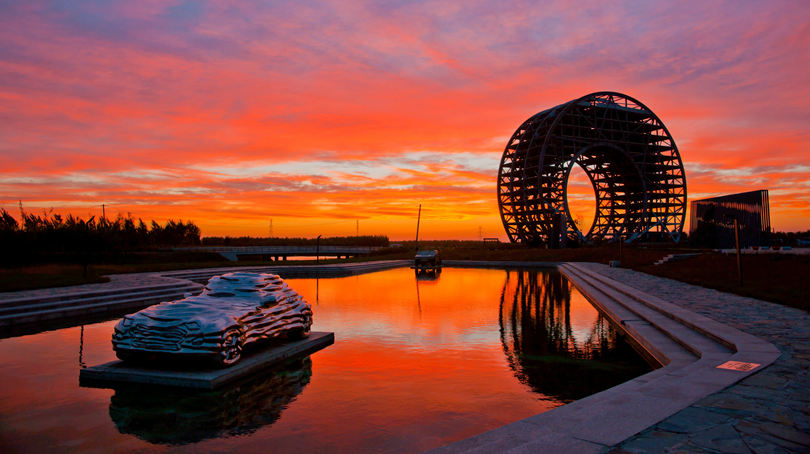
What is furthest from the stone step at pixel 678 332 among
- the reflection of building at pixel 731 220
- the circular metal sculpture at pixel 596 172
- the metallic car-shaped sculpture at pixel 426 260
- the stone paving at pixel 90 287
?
the circular metal sculpture at pixel 596 172

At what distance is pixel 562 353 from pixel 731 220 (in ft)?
128

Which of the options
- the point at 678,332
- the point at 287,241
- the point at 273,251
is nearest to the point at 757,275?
the point at 678,332

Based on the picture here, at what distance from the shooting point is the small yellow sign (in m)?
6.93

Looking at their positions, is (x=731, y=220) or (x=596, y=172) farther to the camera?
(x=596, y=172)

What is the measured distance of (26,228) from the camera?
1348 inches

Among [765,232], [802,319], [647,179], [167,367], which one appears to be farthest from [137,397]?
[647,179]

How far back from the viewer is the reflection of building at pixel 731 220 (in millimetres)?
40469

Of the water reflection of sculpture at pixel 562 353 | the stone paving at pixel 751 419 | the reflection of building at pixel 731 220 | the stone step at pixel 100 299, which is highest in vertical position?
the reflection of building at pixel 731 220

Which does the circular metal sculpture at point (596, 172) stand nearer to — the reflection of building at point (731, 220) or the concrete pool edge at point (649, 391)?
the reflection of building at point (731, 220)

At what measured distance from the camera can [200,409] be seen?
6570mm

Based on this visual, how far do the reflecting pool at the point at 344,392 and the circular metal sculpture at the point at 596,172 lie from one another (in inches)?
2047

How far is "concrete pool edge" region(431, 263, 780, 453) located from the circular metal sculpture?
52.7m

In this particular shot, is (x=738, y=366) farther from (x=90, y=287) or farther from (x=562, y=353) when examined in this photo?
(x=90, y=287)

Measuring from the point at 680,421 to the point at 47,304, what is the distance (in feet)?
53.2
